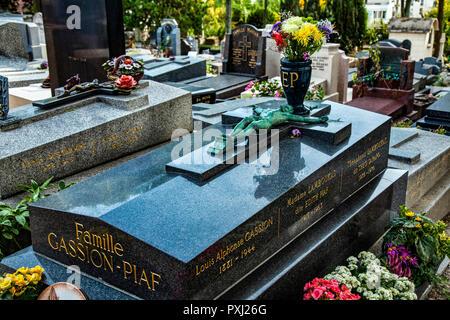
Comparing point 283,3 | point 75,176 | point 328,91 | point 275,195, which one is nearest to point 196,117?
point 75,176

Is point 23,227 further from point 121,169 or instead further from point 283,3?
point 283,3

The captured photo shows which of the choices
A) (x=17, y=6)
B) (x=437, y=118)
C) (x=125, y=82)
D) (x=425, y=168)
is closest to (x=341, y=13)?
(x=17, y=6)

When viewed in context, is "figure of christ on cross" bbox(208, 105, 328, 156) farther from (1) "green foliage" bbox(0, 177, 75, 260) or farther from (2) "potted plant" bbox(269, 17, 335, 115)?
(1) "green foliage" bbox(0, 177, 75, 260)

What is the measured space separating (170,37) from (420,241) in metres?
16.1

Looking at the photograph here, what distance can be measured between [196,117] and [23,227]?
366 cm

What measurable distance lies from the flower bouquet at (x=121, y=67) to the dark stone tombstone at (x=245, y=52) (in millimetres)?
6373

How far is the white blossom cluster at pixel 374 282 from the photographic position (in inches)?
151

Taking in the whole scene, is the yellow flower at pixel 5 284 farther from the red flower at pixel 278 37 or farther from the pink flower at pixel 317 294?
the red flower at pixel 278 37

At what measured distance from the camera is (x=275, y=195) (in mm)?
3814

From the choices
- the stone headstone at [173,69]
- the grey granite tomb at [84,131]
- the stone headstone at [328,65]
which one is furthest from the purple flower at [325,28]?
the stone headstone at [328,65]

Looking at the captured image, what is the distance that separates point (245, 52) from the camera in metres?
13.4

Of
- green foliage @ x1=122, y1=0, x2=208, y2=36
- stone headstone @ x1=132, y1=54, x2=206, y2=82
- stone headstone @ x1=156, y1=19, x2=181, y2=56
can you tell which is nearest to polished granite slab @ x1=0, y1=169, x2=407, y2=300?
stone headstone @ x1=132, y1=54, x2=206, y2=82

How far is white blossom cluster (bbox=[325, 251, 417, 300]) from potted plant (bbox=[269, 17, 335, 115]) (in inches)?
76.9

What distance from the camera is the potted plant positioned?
4738 mm
